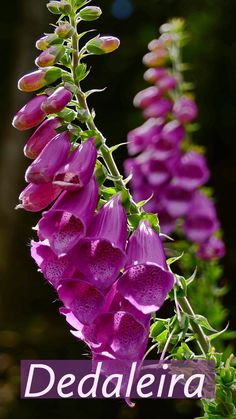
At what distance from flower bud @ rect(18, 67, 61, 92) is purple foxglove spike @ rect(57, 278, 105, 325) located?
275 mm

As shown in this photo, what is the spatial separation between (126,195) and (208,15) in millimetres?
2843

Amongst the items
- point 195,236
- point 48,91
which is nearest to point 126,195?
point 48,91

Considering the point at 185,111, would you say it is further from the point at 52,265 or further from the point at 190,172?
the point at 52,265

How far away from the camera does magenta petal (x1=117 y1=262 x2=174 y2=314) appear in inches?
38.1

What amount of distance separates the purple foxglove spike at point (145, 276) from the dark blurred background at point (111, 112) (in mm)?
2510

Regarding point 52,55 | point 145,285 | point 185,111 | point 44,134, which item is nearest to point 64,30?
point 52,55

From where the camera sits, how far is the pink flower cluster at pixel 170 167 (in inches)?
87.3

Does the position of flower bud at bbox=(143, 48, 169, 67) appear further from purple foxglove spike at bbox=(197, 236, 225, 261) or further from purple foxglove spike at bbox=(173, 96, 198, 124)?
purple foxglove spike at bbox=(197, 236, 225, 261)

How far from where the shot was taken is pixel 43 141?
1.04 meters

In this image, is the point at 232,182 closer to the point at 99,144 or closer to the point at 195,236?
the point at 195,236

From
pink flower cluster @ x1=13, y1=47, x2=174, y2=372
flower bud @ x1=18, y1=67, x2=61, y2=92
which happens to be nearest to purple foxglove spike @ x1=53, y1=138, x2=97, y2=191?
pink flower cluster @ x1=13, y1=47, x2=174, y2=372

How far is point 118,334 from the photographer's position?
0.96 m

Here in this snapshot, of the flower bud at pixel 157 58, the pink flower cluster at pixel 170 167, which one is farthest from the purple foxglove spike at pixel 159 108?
the flower bud at pixel 157 58

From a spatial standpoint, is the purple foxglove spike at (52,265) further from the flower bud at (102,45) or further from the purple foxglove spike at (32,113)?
the flower bud at (102,45)
